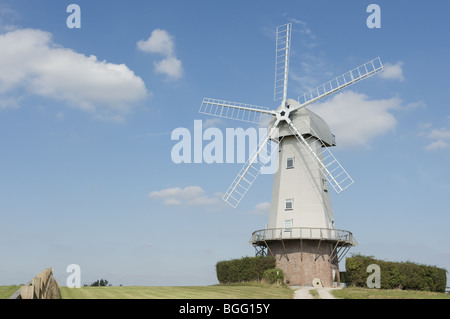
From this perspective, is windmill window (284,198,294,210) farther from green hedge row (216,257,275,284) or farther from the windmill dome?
the windmill dome

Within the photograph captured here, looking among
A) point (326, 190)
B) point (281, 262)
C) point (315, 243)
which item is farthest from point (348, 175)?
point (281, 262)

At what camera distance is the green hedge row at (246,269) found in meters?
34.8

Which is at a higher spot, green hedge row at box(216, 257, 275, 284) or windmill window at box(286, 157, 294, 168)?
windmill window at box(286, 157, 294, 168)

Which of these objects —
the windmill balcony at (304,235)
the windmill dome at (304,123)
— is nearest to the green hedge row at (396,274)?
the windmill balcony at (304,235)

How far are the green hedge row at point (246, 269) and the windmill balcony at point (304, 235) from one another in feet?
5.81

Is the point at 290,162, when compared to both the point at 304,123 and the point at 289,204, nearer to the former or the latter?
the point at 304,123

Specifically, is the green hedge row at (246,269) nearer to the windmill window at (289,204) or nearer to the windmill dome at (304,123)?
the windmill window at (289,204)

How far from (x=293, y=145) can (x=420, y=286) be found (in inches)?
548

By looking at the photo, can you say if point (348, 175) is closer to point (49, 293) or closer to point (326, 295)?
point (326, 295)

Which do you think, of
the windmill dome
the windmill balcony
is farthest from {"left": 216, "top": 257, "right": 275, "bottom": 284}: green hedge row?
the windmill dome

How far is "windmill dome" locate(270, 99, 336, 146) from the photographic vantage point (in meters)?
36.8

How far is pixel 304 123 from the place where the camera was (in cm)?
3694

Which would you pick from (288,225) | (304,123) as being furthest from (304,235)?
(304,123)

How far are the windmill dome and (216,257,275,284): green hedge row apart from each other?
10083 millimetres
